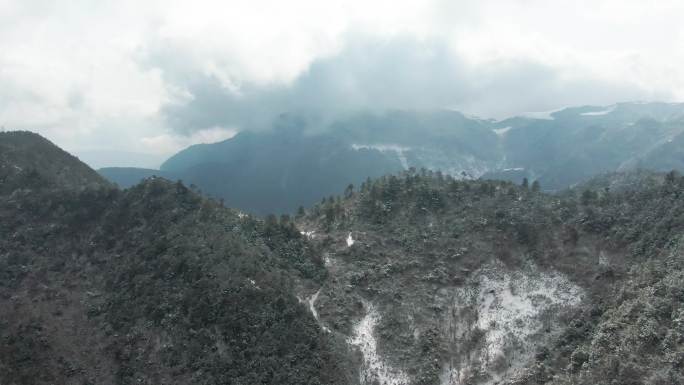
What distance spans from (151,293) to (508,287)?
5908 cm

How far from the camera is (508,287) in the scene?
78.1m

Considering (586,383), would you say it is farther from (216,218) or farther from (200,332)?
(216,218)

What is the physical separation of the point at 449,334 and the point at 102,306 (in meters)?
56.7

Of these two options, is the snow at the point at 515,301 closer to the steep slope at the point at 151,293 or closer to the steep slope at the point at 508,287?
the steep slope at the point at 508,287

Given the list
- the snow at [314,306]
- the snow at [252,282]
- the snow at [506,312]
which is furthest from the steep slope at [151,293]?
the snow at [506,312]

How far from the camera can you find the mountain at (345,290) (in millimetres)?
62469

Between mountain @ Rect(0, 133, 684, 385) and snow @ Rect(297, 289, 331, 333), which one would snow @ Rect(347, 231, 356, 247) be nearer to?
mountain @ Rect(0, 133, 684, 385)

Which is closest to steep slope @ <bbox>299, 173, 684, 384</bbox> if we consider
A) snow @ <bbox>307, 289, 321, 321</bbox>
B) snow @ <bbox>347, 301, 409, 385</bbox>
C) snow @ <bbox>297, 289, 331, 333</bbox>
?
snow @ <bbox>347, 301, 409, 385</bbox>

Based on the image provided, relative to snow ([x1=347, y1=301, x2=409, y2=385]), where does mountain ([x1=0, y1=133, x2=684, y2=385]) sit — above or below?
above

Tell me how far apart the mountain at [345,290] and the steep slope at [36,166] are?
430cm

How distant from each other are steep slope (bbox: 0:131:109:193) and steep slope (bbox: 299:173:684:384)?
6427cm

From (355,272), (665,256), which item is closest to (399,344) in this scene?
(355,272)

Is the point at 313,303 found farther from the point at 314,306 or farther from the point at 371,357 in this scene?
the point at 371,357

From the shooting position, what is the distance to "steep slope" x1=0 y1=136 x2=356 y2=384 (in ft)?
214
